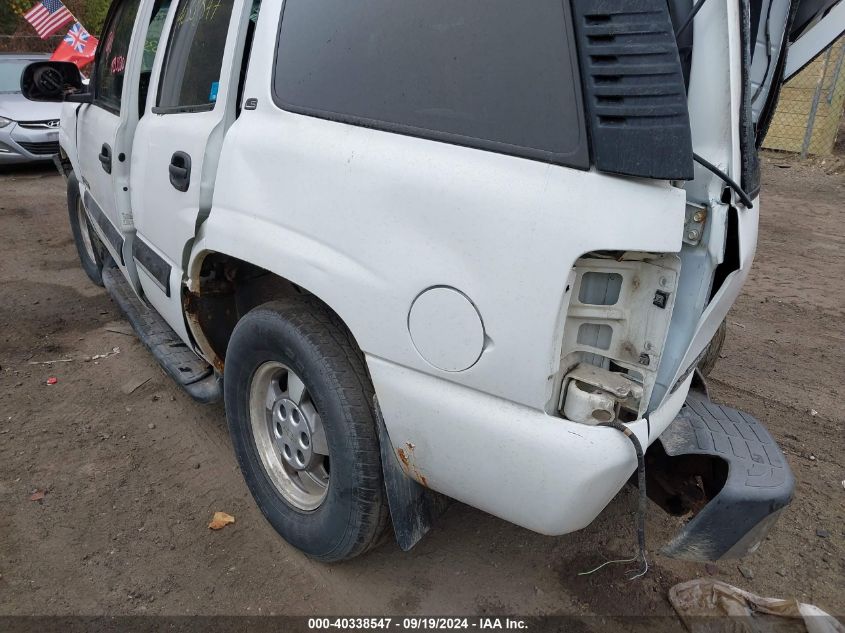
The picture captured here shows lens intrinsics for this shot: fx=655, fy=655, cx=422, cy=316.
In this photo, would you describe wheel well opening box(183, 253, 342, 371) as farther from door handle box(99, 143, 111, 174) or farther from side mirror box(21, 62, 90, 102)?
side mirror box(21, 62, 90, 102)

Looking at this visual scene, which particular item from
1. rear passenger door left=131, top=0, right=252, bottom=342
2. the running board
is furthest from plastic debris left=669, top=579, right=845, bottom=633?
rear passenger door left=131, top=0, right=252, bottom=342

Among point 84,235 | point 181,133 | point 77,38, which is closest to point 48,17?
point 77,38

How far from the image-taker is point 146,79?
3.56 metres

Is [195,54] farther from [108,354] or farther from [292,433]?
[108,354]

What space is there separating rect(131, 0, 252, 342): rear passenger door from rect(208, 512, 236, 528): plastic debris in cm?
83

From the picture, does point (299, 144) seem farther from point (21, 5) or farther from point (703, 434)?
point (21, 5)

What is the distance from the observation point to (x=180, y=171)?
2607 millimetres

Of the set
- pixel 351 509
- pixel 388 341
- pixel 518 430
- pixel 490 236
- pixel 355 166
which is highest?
pixel 355 166

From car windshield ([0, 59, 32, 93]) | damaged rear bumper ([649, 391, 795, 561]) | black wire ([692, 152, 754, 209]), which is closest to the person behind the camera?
black wire ([692, 152, 754, 209])

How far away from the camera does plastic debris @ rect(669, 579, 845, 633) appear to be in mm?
2094

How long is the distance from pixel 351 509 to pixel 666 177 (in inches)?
55.5

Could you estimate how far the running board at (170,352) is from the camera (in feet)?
9.78

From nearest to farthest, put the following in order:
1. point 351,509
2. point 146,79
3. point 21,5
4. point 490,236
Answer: point 490,236 → point 351,509 → point 146,79 → point 21,5

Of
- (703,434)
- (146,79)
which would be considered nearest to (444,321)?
(703,434)
